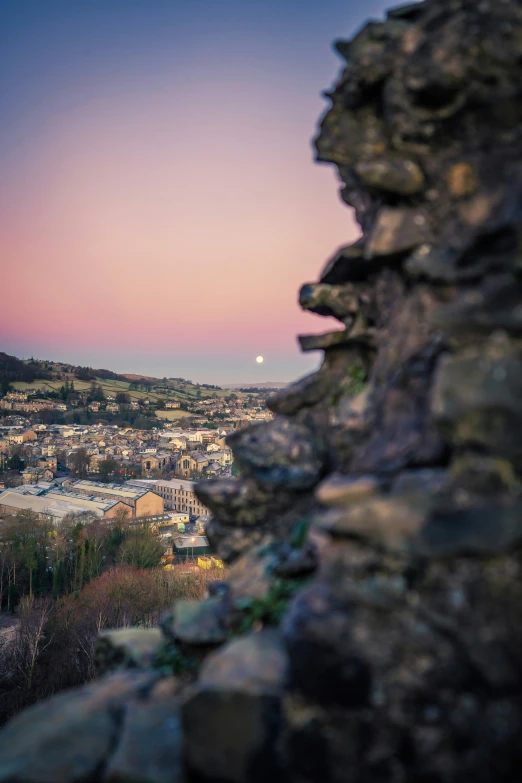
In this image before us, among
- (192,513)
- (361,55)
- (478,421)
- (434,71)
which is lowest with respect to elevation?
(192,513)

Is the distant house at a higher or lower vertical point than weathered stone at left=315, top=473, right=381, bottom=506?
lower

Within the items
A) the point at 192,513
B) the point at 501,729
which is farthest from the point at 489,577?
the point at 192,513

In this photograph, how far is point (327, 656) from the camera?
337 centimetres

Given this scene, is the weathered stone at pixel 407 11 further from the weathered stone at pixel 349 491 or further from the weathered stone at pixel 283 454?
the weathered stone at pixel 349 491

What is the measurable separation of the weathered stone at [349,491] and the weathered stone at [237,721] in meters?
1.21

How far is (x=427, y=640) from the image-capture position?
131 inches

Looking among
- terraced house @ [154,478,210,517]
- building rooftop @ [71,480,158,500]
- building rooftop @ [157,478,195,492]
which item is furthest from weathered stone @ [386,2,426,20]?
building rooftop @ [157,478,195,492]

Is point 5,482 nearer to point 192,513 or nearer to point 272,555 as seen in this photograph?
point 192,513

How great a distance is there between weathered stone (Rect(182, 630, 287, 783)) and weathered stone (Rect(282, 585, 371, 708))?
0.73 feet

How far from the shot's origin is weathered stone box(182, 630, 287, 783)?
11.2 feet

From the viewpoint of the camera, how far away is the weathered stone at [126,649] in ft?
17.4

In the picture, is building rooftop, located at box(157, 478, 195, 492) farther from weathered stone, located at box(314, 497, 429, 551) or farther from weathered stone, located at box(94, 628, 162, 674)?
weathered stone, located at box(314, 497, 429, 551)

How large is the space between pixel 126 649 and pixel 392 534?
3584 millimetres

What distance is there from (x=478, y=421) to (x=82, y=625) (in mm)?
31238
